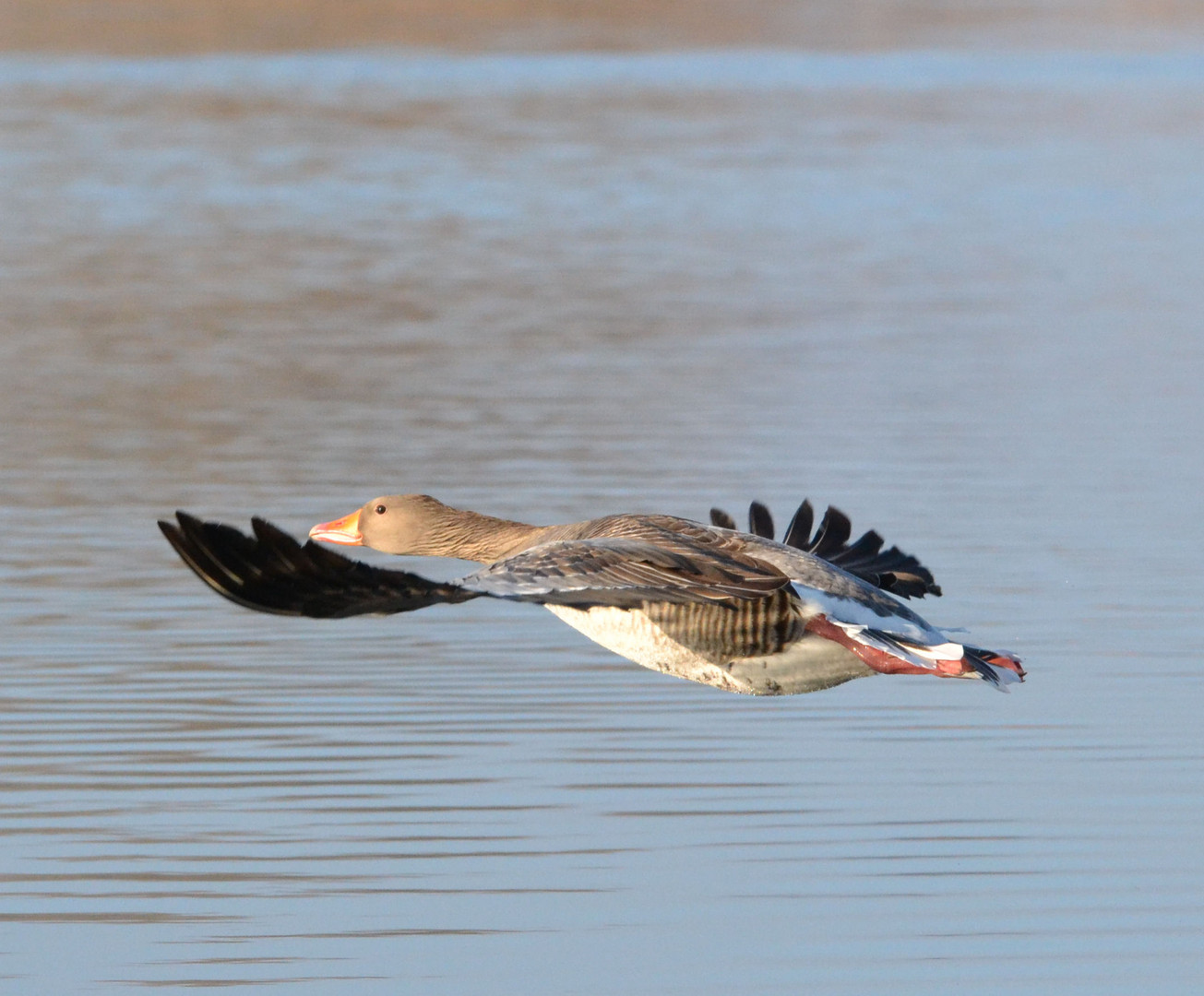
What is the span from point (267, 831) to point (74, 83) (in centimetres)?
4737

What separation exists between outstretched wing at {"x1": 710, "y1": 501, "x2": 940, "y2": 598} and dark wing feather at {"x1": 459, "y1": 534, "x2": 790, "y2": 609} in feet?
4.68

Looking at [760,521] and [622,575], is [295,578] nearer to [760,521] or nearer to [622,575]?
[622,575]

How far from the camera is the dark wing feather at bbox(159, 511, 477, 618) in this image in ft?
25.9

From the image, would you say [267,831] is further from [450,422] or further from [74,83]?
[74,83]

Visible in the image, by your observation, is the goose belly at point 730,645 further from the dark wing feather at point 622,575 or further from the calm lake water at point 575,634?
the calm lake water at point 575,634

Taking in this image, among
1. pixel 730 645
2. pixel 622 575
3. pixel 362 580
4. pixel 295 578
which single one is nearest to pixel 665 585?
pixel 622 575

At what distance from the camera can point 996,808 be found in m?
9.37

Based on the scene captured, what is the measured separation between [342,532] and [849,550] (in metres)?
2.26

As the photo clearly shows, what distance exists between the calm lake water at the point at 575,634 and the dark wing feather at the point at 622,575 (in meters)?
0.94

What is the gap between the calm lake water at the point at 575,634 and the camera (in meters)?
8.15

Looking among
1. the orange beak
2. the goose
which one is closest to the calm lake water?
the goose

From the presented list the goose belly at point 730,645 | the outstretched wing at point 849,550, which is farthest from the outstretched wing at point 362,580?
the outstretched wing at point 849,550

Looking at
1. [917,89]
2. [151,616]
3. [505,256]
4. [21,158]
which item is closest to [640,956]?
[151,616]

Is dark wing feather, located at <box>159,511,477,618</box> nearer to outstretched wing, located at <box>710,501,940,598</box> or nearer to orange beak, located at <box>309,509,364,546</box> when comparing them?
orange beak, located at <box>309,509,364,546</box>
